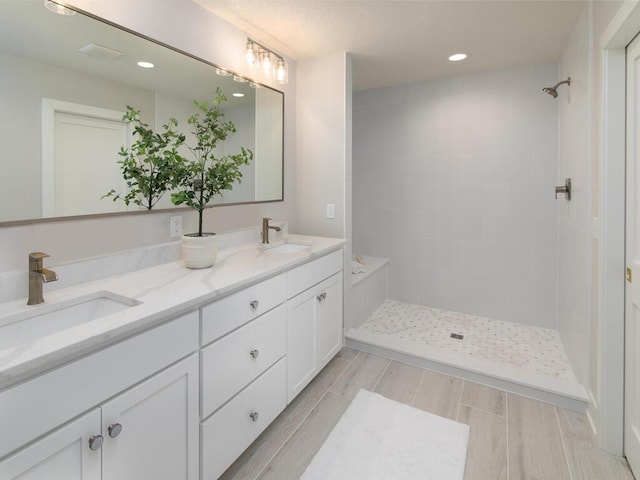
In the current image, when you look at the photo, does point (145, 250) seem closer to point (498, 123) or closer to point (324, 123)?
point (324, 123)

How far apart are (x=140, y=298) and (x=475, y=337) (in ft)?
8.41

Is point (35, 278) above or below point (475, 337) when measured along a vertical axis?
above

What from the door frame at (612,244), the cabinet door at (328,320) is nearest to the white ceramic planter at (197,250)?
the cabinet door at (328,320)

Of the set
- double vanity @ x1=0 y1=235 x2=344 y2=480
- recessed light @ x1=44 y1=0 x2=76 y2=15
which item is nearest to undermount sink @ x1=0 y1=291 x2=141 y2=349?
double vanity @ x1=0 y1=235 x2=344 y2=480

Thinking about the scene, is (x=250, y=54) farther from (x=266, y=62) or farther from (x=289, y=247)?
(x=289, y=247)

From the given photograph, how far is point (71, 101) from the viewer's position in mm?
1382

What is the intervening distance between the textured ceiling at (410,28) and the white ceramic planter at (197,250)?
4.30ft

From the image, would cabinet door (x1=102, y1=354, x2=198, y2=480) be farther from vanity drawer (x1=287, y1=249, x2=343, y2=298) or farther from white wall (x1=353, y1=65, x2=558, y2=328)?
white wall (x1=353, y1=65, x2=558, y2=328)

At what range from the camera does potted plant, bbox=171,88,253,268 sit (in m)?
→ 1.64

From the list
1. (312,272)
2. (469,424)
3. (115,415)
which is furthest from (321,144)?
(115,415)

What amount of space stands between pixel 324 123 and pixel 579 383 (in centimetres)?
239

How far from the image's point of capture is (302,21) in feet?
6.93

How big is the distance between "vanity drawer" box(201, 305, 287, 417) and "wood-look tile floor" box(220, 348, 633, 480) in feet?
1.37

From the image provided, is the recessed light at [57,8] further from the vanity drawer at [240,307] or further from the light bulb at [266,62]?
the vanity drawer at [240,307]
